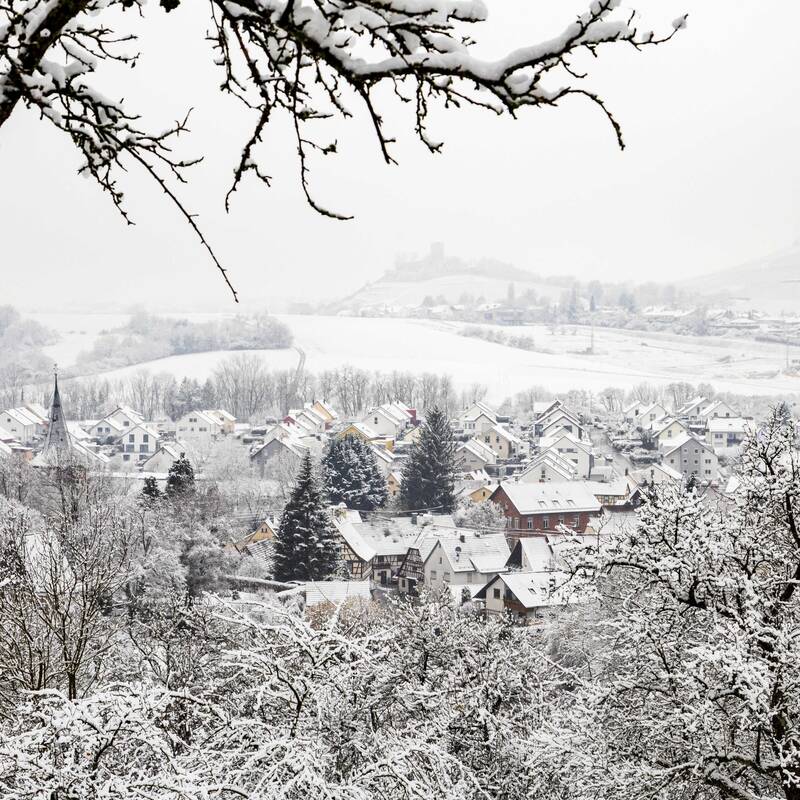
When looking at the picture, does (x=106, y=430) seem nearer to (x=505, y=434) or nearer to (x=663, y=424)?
(x=505, y=434)

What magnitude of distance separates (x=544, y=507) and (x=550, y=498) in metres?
0.83

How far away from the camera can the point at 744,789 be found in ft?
21.5

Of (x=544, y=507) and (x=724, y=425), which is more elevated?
(x=724, y=425)

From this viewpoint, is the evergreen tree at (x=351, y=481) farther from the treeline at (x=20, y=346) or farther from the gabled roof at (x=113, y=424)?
the treeline at (x=20, y=346)

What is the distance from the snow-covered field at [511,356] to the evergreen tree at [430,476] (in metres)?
42.7

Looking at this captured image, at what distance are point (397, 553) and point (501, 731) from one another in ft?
93.2

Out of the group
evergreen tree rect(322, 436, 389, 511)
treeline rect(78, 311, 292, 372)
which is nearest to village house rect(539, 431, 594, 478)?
evergreen tree rect(322, 436, 389, 511)

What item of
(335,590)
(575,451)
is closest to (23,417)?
(575,451)

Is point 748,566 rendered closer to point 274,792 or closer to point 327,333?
point 274,792

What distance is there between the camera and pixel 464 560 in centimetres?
3519

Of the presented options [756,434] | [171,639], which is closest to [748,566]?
[756,434]

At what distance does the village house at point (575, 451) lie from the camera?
58812 millimetres

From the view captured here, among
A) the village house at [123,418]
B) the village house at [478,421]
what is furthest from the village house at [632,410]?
the village house at [123,418]

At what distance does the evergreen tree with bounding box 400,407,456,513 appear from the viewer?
1907 inches
